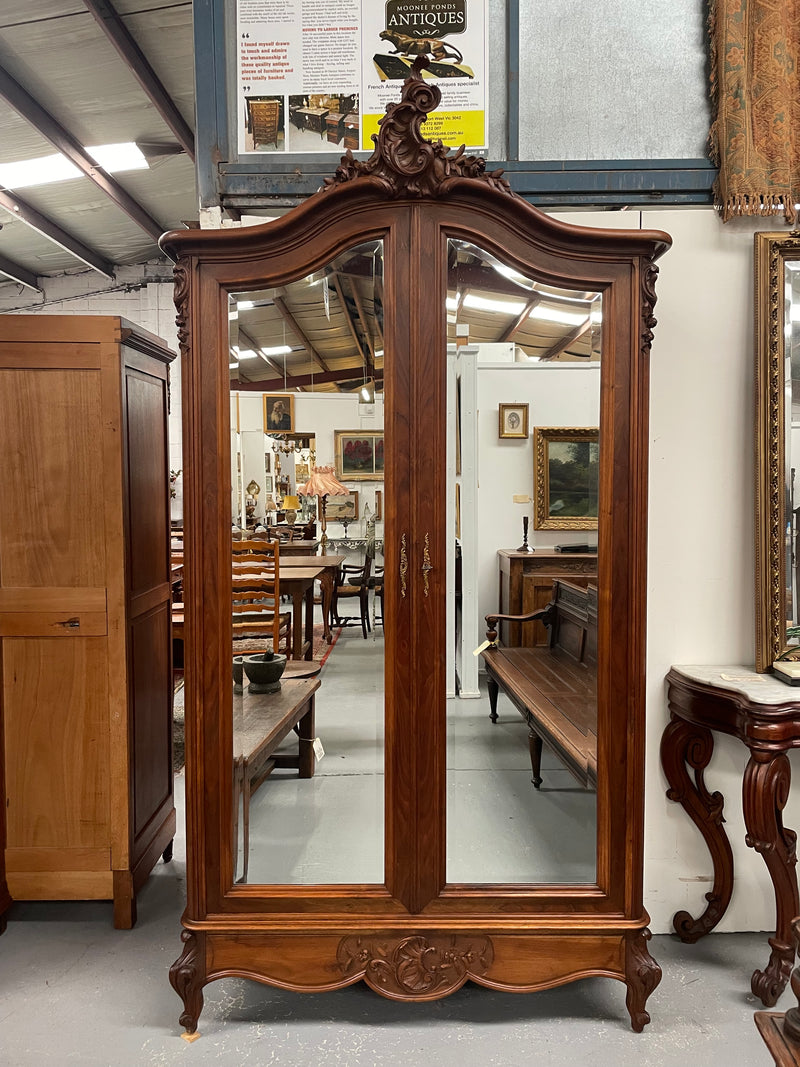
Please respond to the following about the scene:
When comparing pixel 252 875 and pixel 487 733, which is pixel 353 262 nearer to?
pixel 487 733

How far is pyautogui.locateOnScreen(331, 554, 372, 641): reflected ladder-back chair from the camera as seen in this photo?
2.08 m

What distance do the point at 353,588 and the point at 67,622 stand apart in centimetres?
112

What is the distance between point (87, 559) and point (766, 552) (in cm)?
224

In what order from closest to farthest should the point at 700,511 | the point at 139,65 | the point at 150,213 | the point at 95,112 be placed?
the point at 700,511 < the point at 139,65 < the point at 95,112 < the point at 150,213

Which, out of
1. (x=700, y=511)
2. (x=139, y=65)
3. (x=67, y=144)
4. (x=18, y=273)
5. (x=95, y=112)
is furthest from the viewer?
(x=18, y=273)

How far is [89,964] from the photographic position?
2373mm

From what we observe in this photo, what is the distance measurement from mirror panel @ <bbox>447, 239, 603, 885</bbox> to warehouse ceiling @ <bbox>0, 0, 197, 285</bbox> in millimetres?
3245

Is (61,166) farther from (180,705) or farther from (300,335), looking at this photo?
(300,335)

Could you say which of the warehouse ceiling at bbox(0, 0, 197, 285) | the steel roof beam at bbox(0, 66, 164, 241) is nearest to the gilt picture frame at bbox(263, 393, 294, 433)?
the warehouse ceiling at bbox(0, 0, 197, 285)

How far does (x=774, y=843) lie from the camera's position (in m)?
2.09

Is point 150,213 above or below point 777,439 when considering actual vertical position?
above

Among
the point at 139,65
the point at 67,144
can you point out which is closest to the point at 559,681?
the point at 139,65

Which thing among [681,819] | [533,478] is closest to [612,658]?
[533,478]

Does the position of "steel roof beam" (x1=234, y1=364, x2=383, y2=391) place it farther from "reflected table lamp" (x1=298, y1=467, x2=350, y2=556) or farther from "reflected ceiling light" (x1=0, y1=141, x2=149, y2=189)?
"reflected ceiling light" (x1=0, y1=141, x2=149, y2=189)
